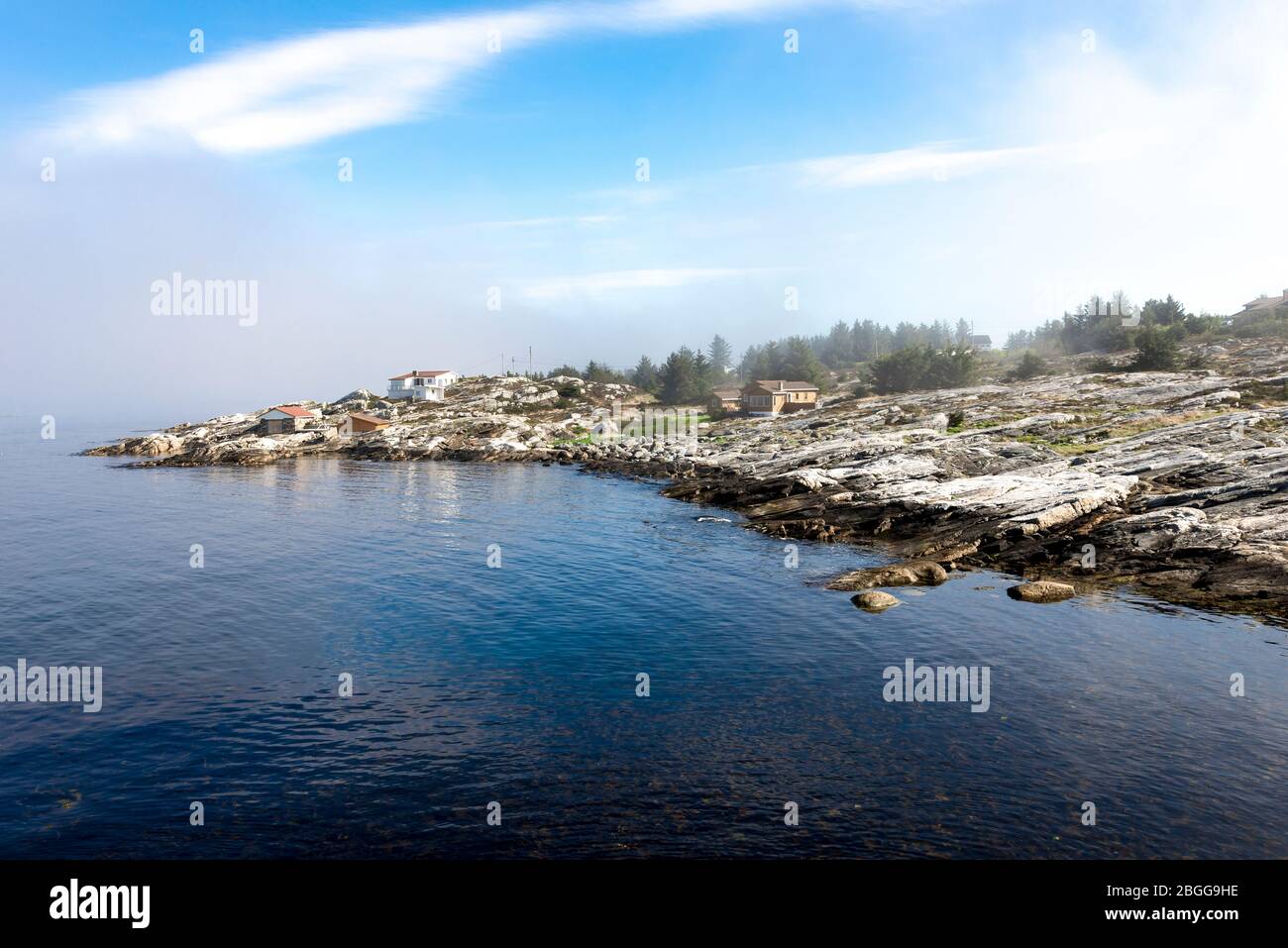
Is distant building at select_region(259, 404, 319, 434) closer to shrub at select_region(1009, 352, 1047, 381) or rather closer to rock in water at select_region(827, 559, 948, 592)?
rock in water at select_region(827, 559, 948, 592)

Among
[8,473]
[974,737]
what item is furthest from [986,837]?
[8,473]

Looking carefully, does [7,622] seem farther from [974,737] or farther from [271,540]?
[974,737]

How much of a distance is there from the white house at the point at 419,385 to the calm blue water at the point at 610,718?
434ft

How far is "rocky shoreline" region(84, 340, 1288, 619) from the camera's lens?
1849 inches

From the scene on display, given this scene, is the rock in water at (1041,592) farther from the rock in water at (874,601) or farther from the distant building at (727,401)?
the distant building at (727,401)

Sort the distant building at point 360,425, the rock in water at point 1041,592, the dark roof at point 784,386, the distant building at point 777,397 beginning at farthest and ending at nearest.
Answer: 1. the distant building at point 360,425
2. the dark roof at point 784,386
3. the distant building at point 777,397
4. the rock in water at point 1041,592

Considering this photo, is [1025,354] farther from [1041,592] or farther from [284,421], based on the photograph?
[284,421]

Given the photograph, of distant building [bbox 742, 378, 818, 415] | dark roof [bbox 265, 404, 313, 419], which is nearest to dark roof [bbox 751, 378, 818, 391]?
distant building [bbox 742, 378, 818, 415]

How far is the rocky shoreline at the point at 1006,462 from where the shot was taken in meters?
47.0

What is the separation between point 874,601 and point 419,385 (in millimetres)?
162873

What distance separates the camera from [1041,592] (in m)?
42.8

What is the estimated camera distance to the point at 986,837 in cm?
2064

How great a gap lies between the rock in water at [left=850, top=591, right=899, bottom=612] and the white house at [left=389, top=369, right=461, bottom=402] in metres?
156

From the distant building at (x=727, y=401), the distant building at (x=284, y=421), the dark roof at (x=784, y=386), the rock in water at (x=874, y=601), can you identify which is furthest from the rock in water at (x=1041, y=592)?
the distant building at (x=284, y=421)
